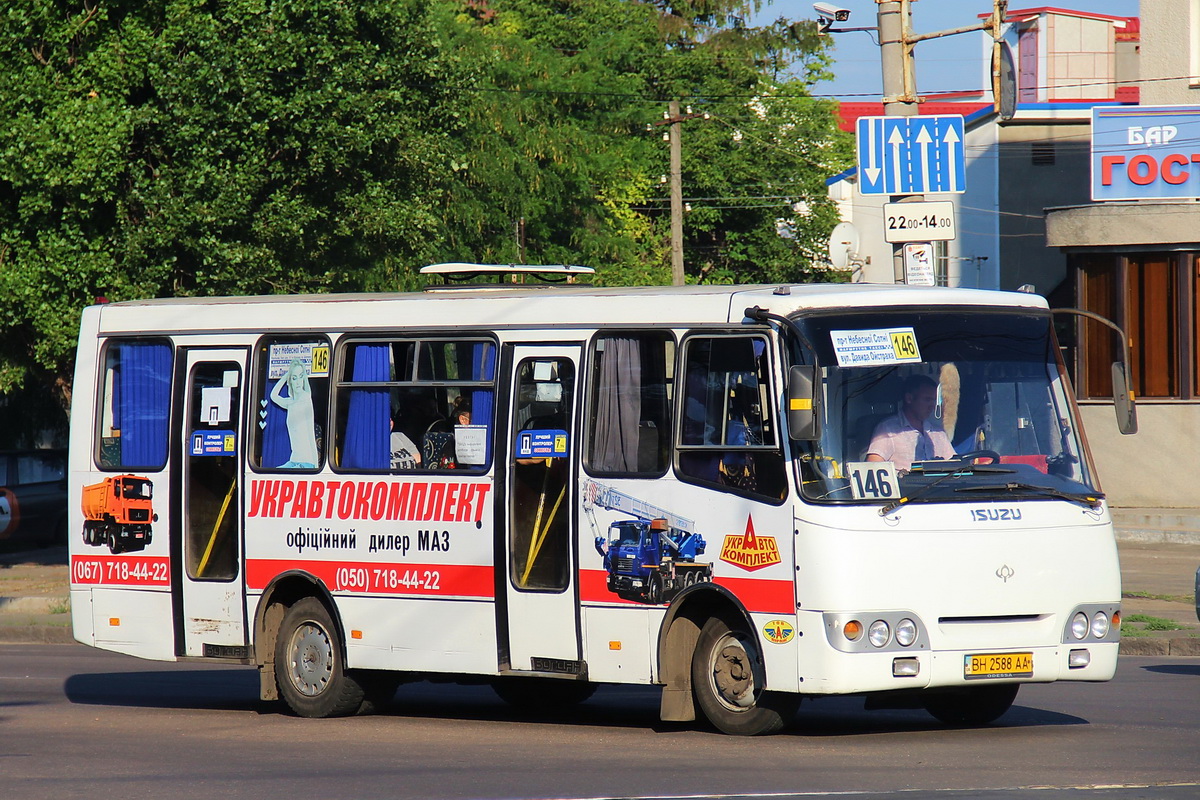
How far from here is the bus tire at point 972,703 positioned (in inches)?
432

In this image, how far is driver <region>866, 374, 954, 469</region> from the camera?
10031 millimetres

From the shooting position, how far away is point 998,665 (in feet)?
32.8

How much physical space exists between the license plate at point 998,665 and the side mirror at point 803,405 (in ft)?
5.29

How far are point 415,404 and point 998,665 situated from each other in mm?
4341

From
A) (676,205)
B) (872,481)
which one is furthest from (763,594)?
(676,205)

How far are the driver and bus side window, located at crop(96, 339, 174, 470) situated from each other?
18.8ft

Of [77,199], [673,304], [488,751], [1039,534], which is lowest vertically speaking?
[488,751]

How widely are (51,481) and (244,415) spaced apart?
15982 mm

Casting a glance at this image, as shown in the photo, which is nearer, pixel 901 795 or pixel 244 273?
pixel 901 795

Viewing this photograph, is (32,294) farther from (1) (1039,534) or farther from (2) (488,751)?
(1) (1039,534)

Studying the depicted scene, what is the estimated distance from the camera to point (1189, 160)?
92.4ft

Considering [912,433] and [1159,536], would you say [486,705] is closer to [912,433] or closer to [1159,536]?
[912,433]

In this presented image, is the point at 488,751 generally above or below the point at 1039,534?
below

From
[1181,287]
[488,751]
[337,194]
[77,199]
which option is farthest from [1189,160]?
[488,751]
